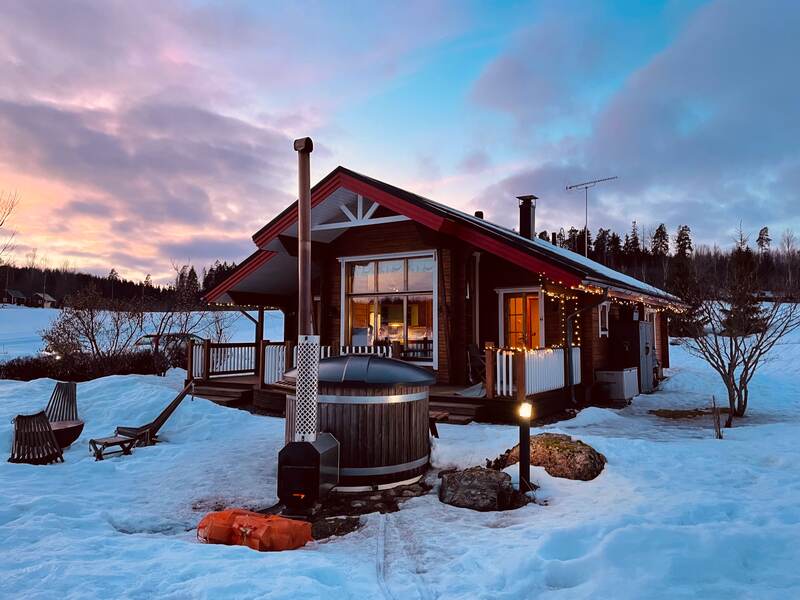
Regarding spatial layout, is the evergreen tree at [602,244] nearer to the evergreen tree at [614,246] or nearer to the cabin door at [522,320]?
the evergreen tree at [614,246]

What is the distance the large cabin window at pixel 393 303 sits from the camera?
468 inches

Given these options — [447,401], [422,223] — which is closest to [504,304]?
[422,223]

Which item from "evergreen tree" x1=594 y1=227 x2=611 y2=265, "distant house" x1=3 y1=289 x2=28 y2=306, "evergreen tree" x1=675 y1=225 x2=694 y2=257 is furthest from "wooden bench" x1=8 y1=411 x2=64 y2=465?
"evergreen tree" x1=675 y1=225 x2=694 y2=257

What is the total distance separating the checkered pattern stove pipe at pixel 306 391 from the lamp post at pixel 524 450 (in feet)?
7.62

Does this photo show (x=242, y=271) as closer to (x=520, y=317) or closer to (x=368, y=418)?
(x=520, y=317)

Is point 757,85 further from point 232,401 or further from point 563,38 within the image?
point 232,401

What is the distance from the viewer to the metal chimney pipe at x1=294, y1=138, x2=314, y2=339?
5727 mm

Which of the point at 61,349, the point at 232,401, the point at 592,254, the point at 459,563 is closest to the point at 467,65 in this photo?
the point at 232,401

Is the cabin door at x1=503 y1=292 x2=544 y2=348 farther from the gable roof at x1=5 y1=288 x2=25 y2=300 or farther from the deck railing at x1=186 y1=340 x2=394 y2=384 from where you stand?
the gable roof at x1=5 y1=288 x2=25 y2=300

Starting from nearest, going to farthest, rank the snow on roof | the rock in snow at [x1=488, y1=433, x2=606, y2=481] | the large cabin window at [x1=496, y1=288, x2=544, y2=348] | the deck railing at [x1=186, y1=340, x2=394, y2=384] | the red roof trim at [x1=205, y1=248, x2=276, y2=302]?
the rock in snow at [x1=488, y1=433, x2=606, y2=481]
the snow on roof
the deck railing at [x1=186, y1=340, x2=394, y2=384]
the large cabin window at [x1=496, y1=288, x2=544, y2=348]
the red roof trim at [x1=205, y1=248, x2=276, y2=302]

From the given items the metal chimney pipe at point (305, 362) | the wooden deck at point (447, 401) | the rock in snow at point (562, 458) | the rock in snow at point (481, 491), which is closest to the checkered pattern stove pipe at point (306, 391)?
the metal chimney pipe at point (305, 362)

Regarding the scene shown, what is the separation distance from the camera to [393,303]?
40.7 feet

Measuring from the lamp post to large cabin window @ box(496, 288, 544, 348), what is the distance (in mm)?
6733

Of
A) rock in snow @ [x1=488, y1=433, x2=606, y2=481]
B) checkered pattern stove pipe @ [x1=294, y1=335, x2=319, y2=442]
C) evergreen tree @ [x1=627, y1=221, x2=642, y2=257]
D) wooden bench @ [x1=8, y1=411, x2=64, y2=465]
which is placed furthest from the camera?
evergreen tree @ [x1=627, y1=221, x2=642, y2=257]
